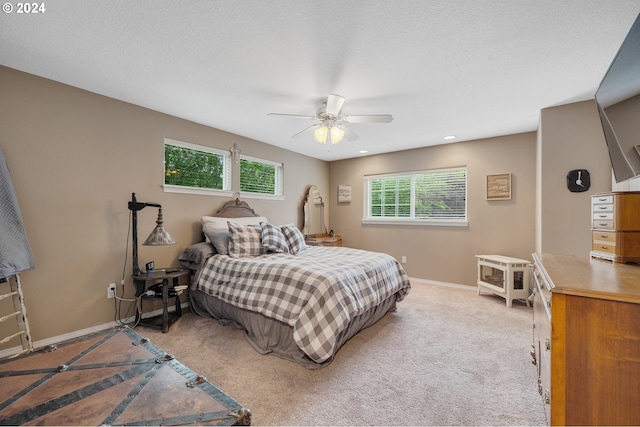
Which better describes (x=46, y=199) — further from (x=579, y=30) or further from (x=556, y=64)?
(x=556, y=64)

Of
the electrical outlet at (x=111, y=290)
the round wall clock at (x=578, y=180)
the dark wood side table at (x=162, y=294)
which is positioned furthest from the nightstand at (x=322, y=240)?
the round wall clock at (x=578, y=180)

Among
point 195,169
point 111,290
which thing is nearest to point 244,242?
point 195,169

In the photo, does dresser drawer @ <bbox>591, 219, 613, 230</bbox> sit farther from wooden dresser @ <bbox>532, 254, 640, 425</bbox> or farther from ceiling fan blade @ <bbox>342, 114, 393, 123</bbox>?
ceiling fan blade @ <bbox>342, 114, 393, 123</bbox>

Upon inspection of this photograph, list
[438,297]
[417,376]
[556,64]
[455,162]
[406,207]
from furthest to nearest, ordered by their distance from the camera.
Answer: [406,207] < [455,162] < [438,297] < [556,64] < [417,376]

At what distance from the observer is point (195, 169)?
3.56 meters

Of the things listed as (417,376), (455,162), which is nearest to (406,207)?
(455,162)

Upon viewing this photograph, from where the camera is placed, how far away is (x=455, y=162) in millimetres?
4305

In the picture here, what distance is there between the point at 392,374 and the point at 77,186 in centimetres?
328

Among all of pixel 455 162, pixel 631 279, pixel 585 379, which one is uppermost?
pixel 455 162

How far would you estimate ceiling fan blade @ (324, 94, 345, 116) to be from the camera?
2.31 m

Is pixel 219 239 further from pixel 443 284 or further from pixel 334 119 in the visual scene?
pixel 443 284

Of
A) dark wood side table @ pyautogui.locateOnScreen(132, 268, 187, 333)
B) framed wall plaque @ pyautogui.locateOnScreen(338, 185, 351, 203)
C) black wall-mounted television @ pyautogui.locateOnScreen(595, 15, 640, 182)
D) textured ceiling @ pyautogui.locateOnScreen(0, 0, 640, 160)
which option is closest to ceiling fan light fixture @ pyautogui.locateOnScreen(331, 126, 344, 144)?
textured ceiling @ pyautogui.locateOnScreen(0, 0, 640, 160)

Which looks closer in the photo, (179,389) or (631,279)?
(179,389)

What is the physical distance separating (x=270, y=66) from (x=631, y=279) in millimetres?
2492
